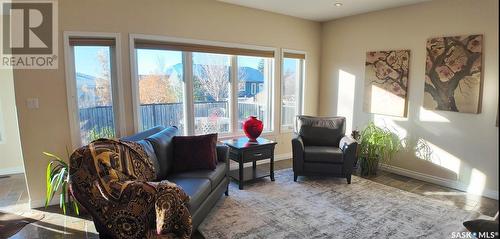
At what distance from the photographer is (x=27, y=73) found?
2990 millimetres

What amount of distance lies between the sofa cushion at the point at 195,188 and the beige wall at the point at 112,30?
131 cm

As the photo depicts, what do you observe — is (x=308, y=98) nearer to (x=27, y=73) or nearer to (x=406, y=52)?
(x=406, y=52)

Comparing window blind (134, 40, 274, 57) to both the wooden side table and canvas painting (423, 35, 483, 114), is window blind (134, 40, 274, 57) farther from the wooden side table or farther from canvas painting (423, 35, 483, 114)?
canvas painting (423, 35, 483, 114)

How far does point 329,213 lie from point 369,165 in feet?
A: 5.10

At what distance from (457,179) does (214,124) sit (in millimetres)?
3352

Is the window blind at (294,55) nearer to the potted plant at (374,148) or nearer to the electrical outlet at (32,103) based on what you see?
the potted plant at (374,148)

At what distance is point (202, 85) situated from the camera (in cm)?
419

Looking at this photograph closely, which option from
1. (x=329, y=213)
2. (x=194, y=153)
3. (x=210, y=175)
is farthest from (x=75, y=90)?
→ (x=329, y=213)

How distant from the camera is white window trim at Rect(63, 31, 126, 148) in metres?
3.16

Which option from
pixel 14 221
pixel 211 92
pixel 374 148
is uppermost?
pixel 211 92

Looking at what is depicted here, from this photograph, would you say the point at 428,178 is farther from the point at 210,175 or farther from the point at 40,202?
the point at 40,202

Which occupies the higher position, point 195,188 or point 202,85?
point 202,85

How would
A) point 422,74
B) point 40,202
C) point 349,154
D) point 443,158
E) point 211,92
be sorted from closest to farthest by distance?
point 40,202, point 349,154, point 443,158, point 422,74, point 211,92

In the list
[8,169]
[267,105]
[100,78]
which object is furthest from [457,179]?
[8,169]
